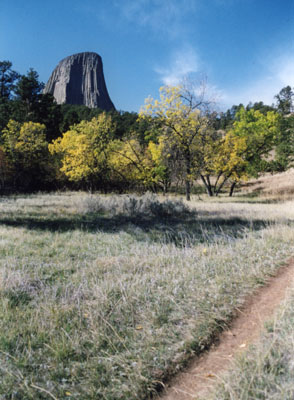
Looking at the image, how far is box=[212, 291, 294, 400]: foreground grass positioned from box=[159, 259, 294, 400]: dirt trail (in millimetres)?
177

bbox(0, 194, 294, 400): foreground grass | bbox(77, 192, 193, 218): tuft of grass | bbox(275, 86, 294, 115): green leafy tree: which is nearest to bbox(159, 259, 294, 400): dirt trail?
bbox(0, 194, 294, 400): foreground grass

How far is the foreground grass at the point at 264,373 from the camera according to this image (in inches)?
81.1

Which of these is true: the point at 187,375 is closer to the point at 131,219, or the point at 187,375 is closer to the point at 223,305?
the point at 223,305

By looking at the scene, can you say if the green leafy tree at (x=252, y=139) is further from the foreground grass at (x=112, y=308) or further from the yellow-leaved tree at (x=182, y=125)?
the foreground grass at (x=112, y=308)

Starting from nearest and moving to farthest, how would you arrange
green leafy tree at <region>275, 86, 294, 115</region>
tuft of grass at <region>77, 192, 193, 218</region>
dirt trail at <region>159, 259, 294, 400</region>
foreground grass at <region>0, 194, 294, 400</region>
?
1. dirt trail at <region>159, 259, 294, 400</region>
2. foreground grass at <region>0, 194, 294, 400</region>
3. tuft of grass at <region>77, 192, 193, 218</region>
4. green leafy tree at <region>275, 86, 294, 115</region>

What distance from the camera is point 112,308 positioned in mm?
3742

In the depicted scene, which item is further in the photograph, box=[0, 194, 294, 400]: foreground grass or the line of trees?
the line of trees

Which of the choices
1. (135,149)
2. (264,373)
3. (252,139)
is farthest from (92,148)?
(264,373)

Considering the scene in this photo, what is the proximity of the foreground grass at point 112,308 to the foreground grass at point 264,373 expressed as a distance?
635 millimetres

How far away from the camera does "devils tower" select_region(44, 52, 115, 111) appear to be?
11669cm

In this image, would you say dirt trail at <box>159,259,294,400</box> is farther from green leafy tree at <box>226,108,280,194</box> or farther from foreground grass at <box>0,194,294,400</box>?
green leafy tree at <box>226,108,280,194</box>

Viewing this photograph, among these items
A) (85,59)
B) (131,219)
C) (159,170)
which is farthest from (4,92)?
(85,59)

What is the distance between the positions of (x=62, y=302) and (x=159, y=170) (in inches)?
947

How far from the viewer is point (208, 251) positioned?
6008 mm
